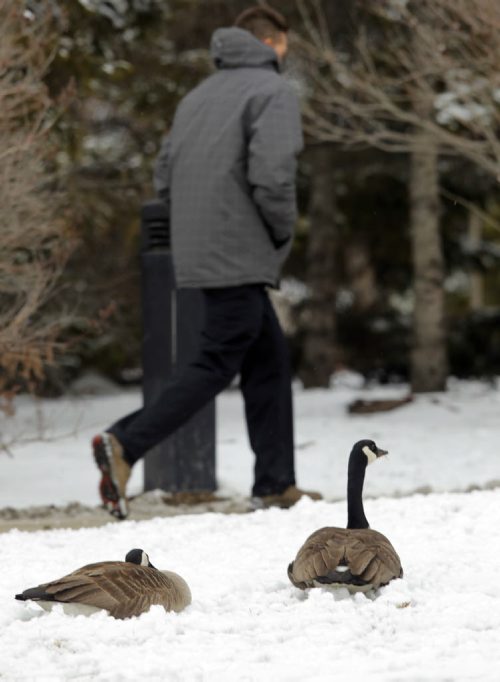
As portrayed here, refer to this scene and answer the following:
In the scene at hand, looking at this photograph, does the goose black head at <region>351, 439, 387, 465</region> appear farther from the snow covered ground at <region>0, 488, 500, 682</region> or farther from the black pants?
the black pants

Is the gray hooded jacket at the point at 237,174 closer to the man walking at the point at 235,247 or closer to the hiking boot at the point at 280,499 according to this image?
the man walking at the point at 235,247

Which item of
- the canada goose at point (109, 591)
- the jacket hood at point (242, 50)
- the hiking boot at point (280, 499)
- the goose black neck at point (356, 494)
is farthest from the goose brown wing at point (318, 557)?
the jacket hood at point (242, 50)

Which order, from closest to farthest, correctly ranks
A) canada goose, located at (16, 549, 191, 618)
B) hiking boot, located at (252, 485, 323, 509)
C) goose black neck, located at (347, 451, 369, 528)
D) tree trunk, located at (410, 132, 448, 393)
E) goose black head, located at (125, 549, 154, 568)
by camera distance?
canada goose, located at (16, 549, 191, 618), goose black head, located at (125, 549, 154, 568), goose black neck, located at (347, 451, 369, 528), hiking boot, located at (252, 485, 323, 509), tree trunk, located at (410, 132, 448, 393)

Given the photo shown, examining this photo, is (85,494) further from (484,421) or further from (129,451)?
(484,421)

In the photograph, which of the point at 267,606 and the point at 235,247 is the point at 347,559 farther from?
the point at 235,247

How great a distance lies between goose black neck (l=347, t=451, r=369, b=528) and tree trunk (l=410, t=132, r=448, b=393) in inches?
300

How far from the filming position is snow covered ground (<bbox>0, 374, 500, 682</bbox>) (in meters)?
3.06

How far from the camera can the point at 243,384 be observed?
5605 millimetres

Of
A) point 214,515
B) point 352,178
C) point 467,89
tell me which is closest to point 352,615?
point 214,515

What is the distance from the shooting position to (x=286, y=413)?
558cm

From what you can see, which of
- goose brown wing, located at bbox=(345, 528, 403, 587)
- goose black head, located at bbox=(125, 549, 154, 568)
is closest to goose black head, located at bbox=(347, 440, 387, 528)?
goose brown wing, located at bbox=(345, 528, 403, 587)

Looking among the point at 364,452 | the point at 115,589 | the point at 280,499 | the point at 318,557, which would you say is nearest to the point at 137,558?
the point at 115,589

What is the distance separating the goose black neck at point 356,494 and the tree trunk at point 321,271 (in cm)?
959

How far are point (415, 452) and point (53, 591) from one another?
529cm
